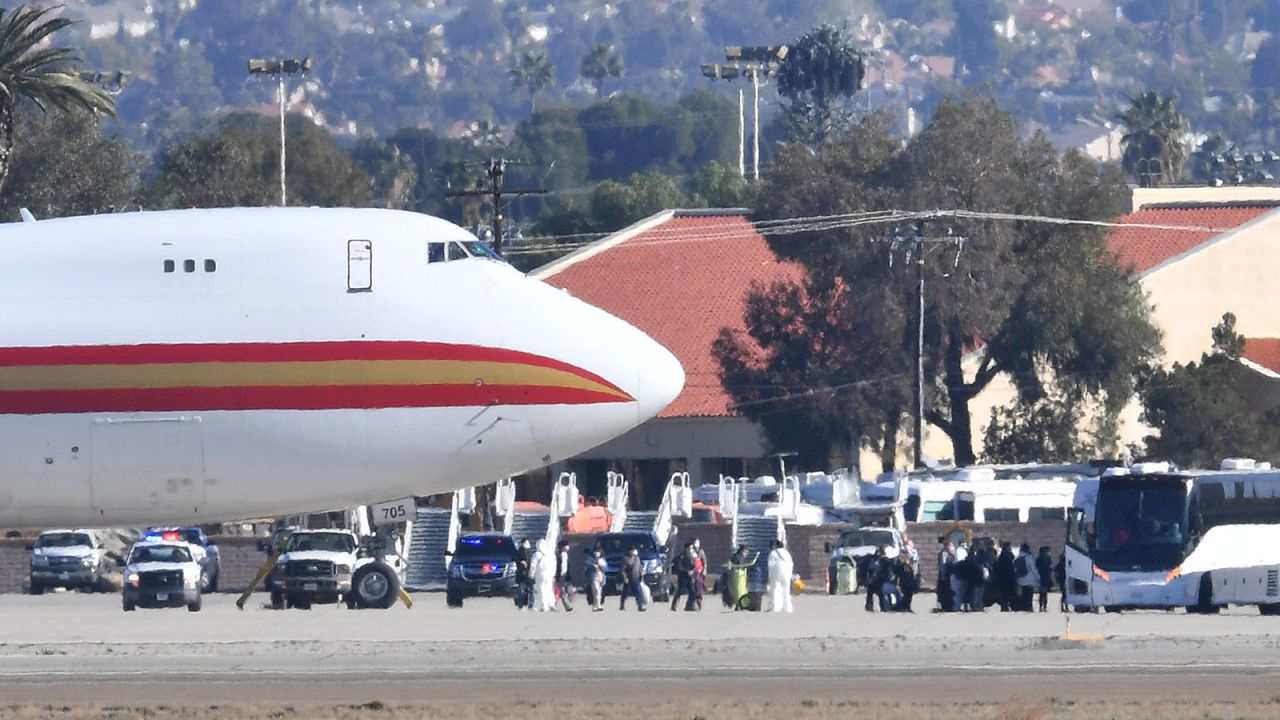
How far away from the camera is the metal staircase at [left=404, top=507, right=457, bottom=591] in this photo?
207 ft

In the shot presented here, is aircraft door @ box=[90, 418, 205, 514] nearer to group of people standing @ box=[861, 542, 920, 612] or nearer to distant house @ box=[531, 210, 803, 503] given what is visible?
group of people standing @ box=[861, 542, 920, 612]

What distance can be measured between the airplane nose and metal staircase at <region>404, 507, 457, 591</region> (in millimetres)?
33356

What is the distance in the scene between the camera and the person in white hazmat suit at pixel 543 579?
164ft

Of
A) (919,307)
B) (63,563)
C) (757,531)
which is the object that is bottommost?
(63,563)

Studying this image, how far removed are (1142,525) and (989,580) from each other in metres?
3.94

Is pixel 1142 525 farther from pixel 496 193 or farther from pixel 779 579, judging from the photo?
pixel 496 193

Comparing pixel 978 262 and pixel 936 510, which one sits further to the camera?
pixel 978 262

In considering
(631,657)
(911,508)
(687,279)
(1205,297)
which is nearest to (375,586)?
(631,657)

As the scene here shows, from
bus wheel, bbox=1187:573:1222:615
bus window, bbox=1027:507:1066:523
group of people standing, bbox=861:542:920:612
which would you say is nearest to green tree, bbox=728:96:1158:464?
bus window, bbox=1027:507:1066:523

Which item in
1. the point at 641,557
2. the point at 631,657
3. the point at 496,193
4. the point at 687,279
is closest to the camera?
the point at 631,657

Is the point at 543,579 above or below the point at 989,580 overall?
above

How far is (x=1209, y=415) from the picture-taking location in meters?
81.6

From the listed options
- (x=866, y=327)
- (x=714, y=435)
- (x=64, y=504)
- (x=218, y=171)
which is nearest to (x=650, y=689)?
(x=64, y=504)

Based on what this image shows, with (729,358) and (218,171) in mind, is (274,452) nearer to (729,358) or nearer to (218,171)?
(729,358)
